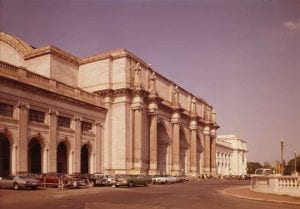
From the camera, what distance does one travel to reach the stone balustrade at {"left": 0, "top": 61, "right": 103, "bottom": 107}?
133ft

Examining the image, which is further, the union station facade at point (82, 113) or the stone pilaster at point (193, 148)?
the stone pilaster at point (193, 148)

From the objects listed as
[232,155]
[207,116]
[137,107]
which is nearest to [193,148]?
[207,116]

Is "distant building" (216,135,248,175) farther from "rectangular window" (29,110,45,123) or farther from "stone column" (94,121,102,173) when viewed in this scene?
"rectangular window" (29,110,45,123)

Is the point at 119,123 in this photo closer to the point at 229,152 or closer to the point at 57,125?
the point at 57,125

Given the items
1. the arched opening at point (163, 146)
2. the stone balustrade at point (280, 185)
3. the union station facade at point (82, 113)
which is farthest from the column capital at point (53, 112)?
the arched opening at point (163, 146)

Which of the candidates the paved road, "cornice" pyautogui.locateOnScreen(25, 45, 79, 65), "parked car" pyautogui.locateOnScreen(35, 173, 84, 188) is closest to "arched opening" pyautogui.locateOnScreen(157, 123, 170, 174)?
"cornice" pyautogui.locateOnScreen(25, 45, 79, 65)

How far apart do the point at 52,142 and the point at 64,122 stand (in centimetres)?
421

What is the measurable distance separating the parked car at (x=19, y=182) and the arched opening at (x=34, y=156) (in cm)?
1013

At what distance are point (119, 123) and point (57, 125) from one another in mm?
12116

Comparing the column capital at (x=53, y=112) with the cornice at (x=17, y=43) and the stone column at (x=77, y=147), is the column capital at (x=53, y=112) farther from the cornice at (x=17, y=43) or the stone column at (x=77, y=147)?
the cornice at (x=17, y=43)

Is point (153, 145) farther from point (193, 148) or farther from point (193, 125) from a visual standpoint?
point (193, 125)

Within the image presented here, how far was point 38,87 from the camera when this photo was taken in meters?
43.9

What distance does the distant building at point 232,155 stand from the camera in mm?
131250

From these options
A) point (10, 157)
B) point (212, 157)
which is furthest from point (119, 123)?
point (212, 157)
